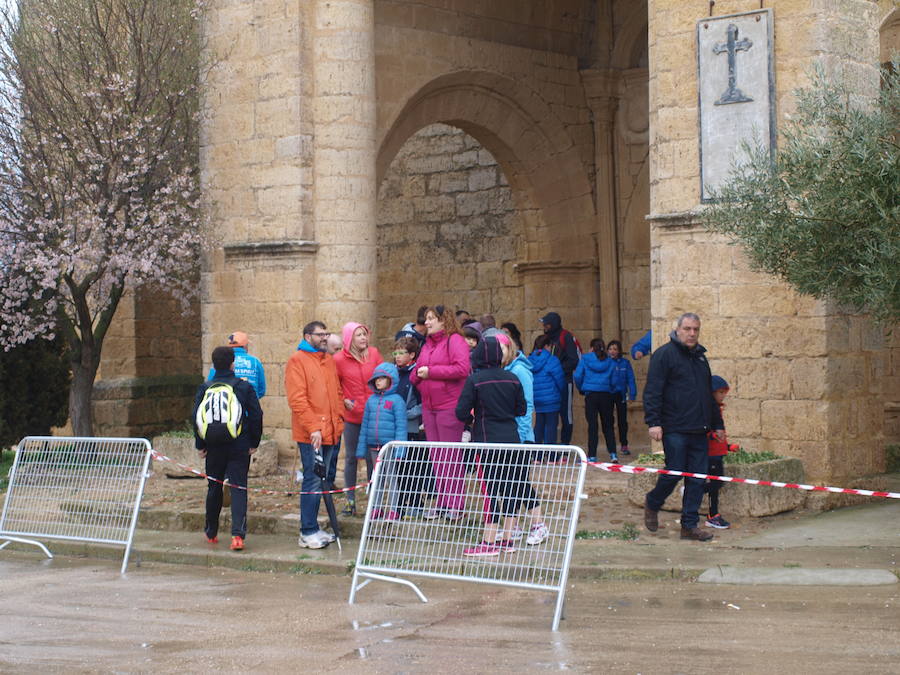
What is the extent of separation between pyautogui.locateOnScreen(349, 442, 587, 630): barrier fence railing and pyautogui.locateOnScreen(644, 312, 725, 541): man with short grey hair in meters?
1.56

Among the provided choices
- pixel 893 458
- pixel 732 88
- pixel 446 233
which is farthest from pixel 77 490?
pixel 446 233

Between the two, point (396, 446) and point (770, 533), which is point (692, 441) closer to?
point (770, 533)

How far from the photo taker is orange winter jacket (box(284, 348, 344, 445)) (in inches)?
375

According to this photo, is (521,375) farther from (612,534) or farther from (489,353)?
(612,534)

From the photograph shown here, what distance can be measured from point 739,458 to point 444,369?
7.94ft

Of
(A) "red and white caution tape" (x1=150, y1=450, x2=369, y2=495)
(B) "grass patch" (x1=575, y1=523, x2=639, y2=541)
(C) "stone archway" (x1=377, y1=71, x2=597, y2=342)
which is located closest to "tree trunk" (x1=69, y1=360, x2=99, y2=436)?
(A) "red and white caution tape" (x1=150, y1=450, x2=369, y2=495)

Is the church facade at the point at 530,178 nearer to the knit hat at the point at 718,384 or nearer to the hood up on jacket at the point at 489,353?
the knit hat at the point at 718,384

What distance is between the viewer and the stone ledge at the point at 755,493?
9.86 meters

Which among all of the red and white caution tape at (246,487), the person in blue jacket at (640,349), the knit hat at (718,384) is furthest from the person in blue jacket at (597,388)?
the knit hat at (718,384)

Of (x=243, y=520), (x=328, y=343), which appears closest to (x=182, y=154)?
(x=328, y=343)

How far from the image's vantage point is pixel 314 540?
9.44m

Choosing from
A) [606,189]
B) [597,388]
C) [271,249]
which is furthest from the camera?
[606,189]

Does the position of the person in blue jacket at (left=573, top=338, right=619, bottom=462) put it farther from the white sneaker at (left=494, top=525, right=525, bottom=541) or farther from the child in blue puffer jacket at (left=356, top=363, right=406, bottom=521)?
the white sneaker at (left=494, top=525, right=525, bottom=541)

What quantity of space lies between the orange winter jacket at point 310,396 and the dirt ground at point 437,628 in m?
1.29
